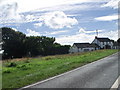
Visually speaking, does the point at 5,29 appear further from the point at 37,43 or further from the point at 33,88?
the point at 33,88

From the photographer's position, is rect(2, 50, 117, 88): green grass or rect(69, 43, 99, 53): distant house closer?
rect(2, 50, 117, 88): green grass

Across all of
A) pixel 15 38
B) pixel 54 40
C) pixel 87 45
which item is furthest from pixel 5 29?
pixel 87 45

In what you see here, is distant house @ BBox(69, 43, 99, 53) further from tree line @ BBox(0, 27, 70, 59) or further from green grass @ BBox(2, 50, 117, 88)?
green grass @ BBox(2, 50, 117, 88)

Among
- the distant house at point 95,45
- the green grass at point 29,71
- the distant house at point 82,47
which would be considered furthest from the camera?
the distant house at point 95,45

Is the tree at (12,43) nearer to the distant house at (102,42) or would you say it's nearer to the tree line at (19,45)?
the tree line at (19,45)

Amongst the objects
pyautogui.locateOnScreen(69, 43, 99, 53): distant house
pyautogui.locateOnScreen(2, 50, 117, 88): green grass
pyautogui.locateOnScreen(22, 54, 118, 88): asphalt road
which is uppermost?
pyautogui.locateOnScreen(22, 54, 118, 88): asphalt road

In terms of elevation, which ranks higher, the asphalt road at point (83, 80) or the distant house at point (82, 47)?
the asphalt road at point (83, 80)

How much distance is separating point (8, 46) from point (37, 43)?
31.3 feet

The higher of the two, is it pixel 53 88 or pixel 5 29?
pixel 5 29

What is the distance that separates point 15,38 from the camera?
238 feet

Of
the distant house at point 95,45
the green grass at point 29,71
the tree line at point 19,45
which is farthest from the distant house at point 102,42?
the green grass at point 29,71

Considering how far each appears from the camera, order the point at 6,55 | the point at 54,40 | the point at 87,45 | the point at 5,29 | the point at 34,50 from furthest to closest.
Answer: the point at 87,45
the point at 54,40
the point at 5,29
the point at 34,50
the point at 6,55

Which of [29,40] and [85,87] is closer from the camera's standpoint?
[85,87]

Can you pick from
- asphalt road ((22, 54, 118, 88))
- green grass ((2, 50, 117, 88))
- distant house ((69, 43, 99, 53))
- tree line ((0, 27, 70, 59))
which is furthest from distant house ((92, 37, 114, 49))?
asphalt road ((22, 54, 118, 88))
